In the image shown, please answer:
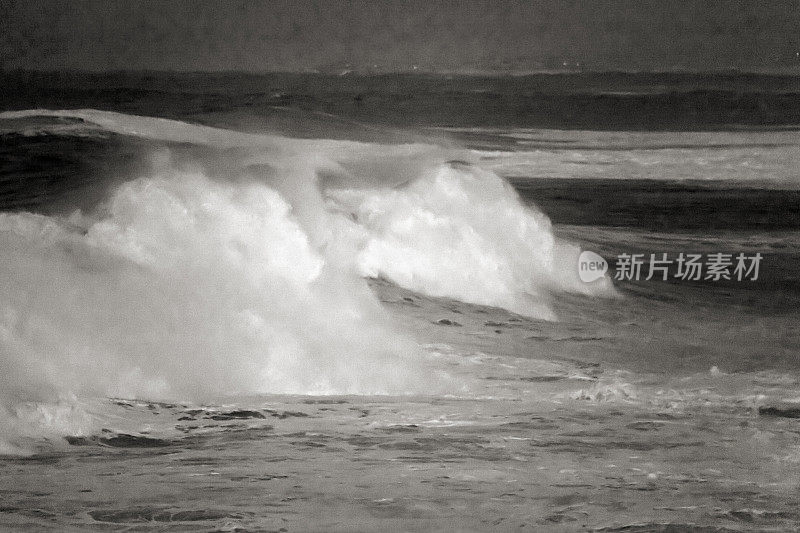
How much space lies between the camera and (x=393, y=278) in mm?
3098

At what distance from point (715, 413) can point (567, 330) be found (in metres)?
0.49

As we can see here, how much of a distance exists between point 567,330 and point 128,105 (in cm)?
146

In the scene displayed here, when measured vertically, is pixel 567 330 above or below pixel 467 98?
below

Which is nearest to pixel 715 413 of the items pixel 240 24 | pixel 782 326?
pixel 782 326

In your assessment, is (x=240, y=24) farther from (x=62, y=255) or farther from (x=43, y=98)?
(x=62, y=255)

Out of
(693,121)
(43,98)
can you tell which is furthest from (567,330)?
(43,98)

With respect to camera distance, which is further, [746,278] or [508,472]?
[746,278]

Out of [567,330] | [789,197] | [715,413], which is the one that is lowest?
[715,413]

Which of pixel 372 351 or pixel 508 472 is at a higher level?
pixel 372 351

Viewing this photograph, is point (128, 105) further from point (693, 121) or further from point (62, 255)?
point (693, 121)

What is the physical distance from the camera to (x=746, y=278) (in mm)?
3098

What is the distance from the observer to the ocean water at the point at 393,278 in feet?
9.74

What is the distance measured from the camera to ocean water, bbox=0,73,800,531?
117 inches

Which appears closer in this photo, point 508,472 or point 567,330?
point 508,472
